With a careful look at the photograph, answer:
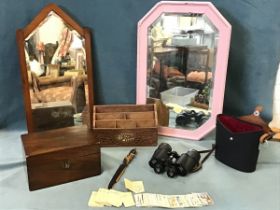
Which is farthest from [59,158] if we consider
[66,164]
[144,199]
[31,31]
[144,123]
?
[31,31]

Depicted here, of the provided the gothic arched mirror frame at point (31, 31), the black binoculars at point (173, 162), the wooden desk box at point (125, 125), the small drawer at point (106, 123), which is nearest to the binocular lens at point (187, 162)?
the black binoculars at point (173, 162)

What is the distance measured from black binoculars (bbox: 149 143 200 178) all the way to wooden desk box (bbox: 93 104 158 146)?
118mm

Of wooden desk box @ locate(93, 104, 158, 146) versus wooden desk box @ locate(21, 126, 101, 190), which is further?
wooden desk box @ locate(93, 104, 158, 146)

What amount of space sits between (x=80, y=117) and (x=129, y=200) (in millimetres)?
470

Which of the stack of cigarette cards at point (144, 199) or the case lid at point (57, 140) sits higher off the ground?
the case lid at point (57, 140)

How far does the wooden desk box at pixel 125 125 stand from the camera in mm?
1067

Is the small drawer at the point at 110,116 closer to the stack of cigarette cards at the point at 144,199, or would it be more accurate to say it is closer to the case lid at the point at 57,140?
the case lid at the point at 57,140

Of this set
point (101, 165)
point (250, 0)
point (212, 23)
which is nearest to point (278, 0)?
point (250, 0)

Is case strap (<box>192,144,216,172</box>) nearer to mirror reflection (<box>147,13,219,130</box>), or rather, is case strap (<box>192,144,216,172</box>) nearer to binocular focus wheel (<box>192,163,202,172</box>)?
binocular focus wheel (<box>192,163,202,172</box>)

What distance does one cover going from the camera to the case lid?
858 mm

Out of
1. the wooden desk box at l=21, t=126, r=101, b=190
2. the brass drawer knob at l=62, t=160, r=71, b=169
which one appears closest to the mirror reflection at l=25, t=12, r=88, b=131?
the wooden desk box at l=21, t=126, r=101, b=190

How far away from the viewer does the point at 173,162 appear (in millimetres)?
933

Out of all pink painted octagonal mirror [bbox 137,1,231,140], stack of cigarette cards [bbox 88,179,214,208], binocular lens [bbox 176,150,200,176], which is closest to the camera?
stack of cigarette cards [bbox 88,179,214,208]

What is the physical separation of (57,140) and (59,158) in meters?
0.07
